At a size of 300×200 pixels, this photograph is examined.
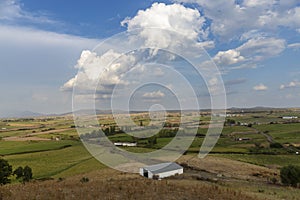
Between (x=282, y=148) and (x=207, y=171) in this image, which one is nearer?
(x=207, y=171)

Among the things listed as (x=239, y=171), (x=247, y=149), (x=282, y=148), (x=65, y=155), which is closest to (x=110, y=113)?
(x=239, y=171)

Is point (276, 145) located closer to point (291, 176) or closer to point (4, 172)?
point (291, 176)

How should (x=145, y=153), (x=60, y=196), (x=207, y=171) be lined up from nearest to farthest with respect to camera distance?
(x=60, y=196) → (x=207, y=171) → (x=145, y=153)

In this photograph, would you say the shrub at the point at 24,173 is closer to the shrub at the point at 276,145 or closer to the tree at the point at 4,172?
the tree at the point at 4,172

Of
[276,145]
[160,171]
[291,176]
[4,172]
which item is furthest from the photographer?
[276,145]

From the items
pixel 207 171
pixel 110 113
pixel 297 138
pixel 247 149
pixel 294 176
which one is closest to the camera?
pixel 110 113

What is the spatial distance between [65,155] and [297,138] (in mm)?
82673

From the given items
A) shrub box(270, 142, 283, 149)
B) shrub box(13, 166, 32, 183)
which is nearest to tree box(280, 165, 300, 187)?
shrub box(13, 166, 32, 183)

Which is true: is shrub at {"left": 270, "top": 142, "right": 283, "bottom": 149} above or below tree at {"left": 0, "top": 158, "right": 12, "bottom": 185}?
below

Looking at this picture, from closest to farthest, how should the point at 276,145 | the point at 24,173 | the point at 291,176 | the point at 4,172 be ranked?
the point at 4,172 < the point at 291,176 < the point at 24,173 < the point at 276,145

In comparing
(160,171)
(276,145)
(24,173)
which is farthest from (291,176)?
(276,145)

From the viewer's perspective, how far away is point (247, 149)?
87.1 metres

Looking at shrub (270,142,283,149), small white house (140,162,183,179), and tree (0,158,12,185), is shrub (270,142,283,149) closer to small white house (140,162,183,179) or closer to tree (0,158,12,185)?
small white house (140,162,183,179)

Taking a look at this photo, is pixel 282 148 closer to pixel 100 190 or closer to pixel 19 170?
pixel 19 170
